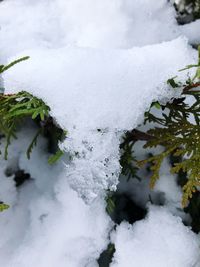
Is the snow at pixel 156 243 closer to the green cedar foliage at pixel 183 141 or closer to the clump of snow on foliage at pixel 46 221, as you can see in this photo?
the clump of snow on foliage at pixel 46 221

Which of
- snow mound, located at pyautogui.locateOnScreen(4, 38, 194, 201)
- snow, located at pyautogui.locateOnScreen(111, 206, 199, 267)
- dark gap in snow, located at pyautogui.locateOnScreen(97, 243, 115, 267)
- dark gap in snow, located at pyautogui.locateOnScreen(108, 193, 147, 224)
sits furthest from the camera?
dark gap in snow, located at pyautogui.locateOnScreen(108, 193, 147, 224)

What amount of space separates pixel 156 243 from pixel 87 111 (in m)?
0.66

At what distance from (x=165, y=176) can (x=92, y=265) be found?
540 mm

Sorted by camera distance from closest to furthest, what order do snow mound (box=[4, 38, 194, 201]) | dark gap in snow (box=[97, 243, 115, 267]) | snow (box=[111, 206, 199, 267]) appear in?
snow mound (box=[4, 38, 194, 201]) → snow (box=[111, 206, 199, 267]) → dark gap in snow (box=[97, 243, 115, 267])

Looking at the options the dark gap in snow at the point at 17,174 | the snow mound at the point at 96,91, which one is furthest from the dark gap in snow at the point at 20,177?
the snow mound at the point at 96,91

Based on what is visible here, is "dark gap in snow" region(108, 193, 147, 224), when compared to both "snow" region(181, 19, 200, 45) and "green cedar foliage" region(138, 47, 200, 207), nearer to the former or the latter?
"green cedar foliage" region(138, 47, 200, 207)

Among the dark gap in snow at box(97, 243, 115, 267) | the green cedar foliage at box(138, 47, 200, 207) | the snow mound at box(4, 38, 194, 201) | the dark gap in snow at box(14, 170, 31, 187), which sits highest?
the snow mound at box(4, 38, 194, 201)

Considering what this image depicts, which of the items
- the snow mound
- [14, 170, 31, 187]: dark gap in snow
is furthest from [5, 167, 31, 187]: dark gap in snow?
the snow mound

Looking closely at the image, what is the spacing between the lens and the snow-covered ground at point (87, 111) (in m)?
1.27

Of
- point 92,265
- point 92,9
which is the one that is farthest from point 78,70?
point 92,265

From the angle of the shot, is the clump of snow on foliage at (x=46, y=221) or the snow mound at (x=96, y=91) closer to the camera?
the snow mound at (x=96, y=91)

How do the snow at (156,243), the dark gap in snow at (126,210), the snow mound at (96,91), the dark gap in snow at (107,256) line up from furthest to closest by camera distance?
the dark gap in snow at (126,210) < the dark gap in snow at (107,256) < the snow at (156,243) < the snow mound at (96,91)

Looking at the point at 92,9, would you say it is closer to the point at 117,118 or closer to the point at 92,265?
the point at 117,118

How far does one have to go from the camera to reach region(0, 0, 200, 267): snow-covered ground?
127cm
